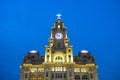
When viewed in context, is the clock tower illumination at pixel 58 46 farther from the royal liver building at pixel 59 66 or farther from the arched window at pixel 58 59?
the arched window at pixel 58 59

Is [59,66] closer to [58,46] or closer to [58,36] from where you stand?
[58,46]

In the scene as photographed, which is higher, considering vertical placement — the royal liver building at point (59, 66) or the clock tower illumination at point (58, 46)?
the clock tower illumination at point (58, 46)

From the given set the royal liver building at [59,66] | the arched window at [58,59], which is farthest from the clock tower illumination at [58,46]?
the arched window at [58,59]

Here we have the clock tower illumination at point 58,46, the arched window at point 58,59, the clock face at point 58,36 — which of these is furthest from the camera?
the clock face at point 58,36

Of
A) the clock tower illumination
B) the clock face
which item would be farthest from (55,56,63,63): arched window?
the clock face

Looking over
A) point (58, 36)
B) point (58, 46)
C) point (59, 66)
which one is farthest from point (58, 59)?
point (58, 36)

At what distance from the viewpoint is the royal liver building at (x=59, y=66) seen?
10775 centimetres

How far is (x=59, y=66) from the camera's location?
4338 inches

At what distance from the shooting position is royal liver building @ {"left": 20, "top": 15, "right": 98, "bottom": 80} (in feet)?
354

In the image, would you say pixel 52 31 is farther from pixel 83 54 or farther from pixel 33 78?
pixel 33 78

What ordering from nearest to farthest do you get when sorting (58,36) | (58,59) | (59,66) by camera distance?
(59,66)
(58,59)
(58,36)

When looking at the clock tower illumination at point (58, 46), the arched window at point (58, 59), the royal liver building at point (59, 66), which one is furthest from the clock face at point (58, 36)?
the arched window at point (58, 59)

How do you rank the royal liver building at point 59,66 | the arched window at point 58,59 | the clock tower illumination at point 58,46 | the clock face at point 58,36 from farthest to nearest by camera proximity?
the clock face at point 58,36 → the clock tower illumination at point 58,46 → the arched window at point 58,59 → the royal liver building at point 59,66

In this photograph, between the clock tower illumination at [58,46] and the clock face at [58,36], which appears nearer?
the clock tower illumination at [58,46]
